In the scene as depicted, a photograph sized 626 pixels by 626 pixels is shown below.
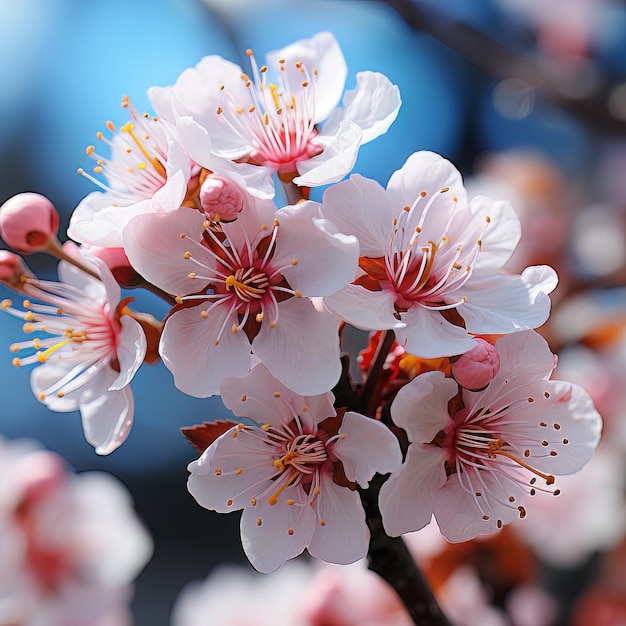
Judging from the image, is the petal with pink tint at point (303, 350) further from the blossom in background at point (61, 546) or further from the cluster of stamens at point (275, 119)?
the blossom in background at point (61, 546)

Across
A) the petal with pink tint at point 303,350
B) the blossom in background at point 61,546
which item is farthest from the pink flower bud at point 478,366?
the blossom in background at point 61,546

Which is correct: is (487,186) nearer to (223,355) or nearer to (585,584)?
(585,584)

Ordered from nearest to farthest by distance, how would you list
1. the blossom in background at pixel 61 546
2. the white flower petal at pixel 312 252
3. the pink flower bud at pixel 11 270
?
the white flower petal at pixel 312 252 < the pink flower bud at pixel 11 270 < the blossom in background at pixel 61 546

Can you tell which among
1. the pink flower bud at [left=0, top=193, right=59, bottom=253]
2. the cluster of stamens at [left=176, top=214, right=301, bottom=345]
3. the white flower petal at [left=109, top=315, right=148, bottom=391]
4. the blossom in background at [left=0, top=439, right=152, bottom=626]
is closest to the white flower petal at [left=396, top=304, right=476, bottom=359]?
the cluster of stamens at [left=176, top=214, right=301, bottom=345]

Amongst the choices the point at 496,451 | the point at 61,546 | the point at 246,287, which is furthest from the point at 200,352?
the point at 61,546

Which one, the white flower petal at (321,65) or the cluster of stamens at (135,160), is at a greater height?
the white flower petal at (321,65)

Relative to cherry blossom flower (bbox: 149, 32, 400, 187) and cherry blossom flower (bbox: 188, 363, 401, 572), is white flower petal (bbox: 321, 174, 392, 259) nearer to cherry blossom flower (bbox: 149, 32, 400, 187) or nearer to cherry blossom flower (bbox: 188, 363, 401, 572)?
cherry blossom flower (bbox: 149, 32, 400, 187)
